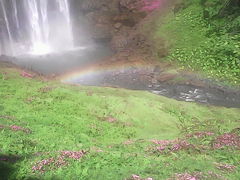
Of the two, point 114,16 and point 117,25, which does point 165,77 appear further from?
point 114,16

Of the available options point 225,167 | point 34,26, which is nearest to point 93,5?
point 34,26

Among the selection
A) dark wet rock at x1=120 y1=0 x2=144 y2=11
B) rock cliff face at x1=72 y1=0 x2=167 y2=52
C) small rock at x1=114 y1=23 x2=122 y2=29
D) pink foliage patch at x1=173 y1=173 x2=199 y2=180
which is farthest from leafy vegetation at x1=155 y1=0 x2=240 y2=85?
pink foliage patch at x1=173 y1=173 x2=199 y2=180

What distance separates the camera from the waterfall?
4134 cm

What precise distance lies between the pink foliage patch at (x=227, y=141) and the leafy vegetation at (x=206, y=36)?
13.6 metres

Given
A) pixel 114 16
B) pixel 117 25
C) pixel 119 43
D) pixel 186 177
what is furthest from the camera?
pixel 114 16

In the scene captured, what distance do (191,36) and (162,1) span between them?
10.5 metres

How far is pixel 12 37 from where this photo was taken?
4203 cm

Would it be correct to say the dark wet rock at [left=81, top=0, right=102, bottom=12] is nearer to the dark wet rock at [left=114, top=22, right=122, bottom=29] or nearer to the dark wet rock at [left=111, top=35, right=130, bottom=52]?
the dark wet rock at [left=114, top=22, right=122, bottom=29]

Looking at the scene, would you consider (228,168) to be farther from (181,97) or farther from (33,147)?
(181,97)

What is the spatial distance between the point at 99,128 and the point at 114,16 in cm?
2882

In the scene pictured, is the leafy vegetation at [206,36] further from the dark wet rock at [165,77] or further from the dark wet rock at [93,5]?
the dark wet rock at [93,5]

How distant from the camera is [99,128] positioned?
17031mm

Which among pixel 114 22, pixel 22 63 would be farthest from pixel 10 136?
pixel 114 22

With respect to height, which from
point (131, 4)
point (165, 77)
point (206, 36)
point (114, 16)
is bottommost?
point (165, 77)
